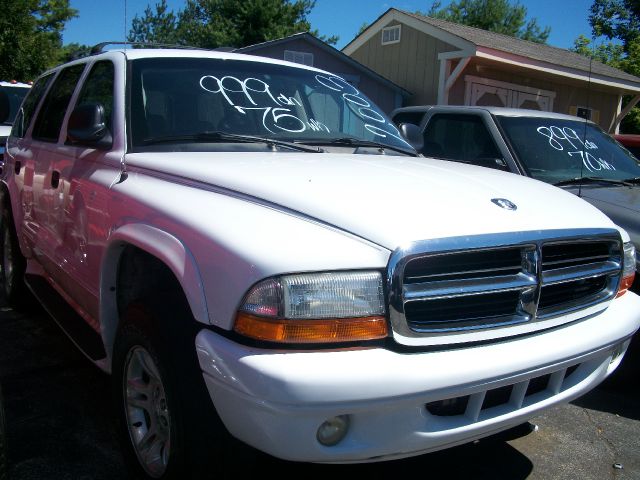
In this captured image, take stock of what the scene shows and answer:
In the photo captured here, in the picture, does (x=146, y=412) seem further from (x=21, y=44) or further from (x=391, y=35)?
(x=21, y=44)

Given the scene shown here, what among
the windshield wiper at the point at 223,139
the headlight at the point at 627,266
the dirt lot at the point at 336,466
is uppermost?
the windshield wiper at the point at 223,139

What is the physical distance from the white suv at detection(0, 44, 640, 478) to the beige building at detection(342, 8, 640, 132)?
36.3 ft

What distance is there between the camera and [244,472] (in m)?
2.19

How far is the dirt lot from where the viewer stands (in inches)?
111

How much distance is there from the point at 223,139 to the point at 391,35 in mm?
14230

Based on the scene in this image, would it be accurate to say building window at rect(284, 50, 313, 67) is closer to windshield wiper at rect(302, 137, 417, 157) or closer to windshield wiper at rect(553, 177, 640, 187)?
windshield wiper at rect(553, 177, 640, 187)

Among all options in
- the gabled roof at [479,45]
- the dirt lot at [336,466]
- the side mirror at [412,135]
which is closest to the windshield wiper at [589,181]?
the side mirror at [412,135]

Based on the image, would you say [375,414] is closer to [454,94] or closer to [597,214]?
[597,214]

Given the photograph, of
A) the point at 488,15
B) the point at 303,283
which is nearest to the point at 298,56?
the point at 303,283

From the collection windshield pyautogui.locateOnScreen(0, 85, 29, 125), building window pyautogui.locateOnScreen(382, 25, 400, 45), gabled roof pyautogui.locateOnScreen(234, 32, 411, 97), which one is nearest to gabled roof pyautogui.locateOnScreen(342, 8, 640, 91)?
building window pyautogui.locateOnScreen(382, 25, 400, 45)

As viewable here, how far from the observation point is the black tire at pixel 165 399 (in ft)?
6.97

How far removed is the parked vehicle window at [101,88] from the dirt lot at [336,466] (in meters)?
1.56

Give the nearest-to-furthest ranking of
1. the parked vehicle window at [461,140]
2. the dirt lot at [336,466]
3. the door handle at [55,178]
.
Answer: the dirt lot at [336,466], the door handle at [55,178], the parked vehicle window at [461,140]

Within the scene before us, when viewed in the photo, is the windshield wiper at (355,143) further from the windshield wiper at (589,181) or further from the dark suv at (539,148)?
the windshield wiper at (589,181)
